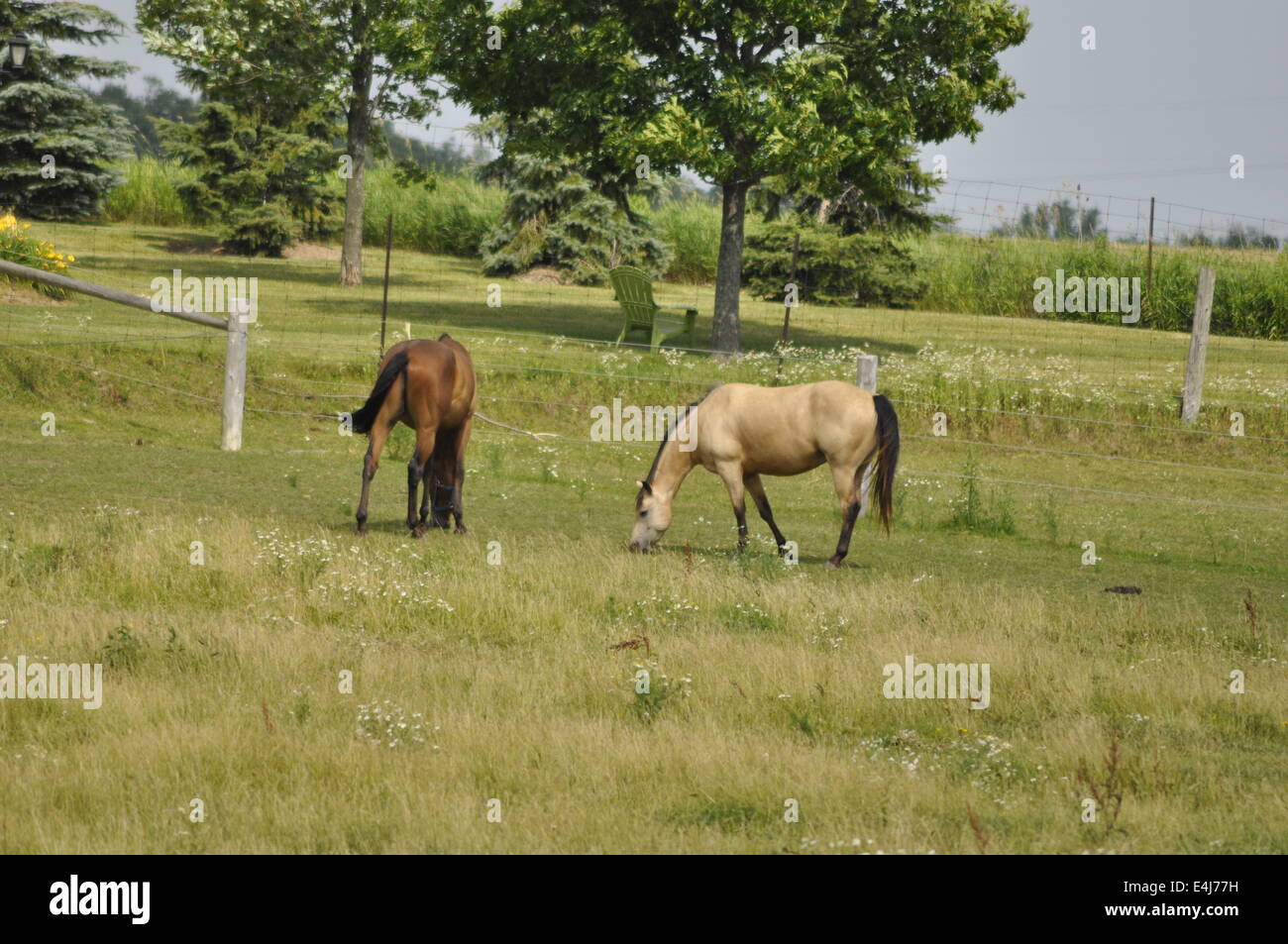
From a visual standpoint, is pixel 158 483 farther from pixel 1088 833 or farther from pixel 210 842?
pixel 1088 833

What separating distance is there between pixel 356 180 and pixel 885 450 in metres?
23.3

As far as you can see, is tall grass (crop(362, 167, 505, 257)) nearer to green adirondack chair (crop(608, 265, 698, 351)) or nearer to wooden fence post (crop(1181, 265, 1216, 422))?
green adirondack chair (crop(608, 265, 698, 351))

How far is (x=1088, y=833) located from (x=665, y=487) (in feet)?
24.2

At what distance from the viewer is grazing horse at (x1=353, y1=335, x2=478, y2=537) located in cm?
1234

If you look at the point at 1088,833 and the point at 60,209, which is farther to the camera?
the point at 60,209

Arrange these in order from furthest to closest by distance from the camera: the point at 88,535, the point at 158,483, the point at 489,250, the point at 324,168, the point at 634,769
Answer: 1. the point at 489,250
2. the point at 324,168
3. the point at 158,483
4. the point at 88,535
5. the point at 634,769

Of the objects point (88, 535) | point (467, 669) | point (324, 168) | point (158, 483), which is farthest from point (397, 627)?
point (324, 168)

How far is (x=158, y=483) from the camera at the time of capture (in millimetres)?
14234

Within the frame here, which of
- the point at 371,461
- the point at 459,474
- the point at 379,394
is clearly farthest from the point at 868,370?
the point at 371,461

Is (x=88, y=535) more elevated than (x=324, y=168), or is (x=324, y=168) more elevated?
(x=324, y=168)

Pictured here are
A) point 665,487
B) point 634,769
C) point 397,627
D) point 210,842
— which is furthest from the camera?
point 665,487

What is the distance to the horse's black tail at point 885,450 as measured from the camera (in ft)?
39.9

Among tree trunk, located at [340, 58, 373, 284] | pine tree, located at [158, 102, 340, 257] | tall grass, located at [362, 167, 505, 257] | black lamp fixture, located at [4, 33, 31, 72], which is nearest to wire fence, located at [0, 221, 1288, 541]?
tree trunk, located at [340, 58, 373, 284]

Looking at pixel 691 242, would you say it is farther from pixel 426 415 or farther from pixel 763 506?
pixel 426 415
